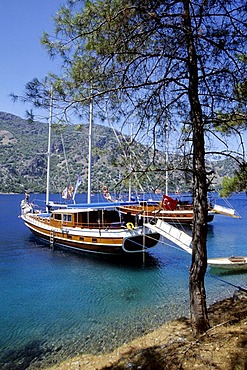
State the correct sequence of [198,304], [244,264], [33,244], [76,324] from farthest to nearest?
[33,244], [244,264], [76,324], [198,304]

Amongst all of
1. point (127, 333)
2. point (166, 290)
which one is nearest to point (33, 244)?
point (166, 290)

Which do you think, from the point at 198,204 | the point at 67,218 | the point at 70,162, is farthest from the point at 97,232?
the point at 70,162

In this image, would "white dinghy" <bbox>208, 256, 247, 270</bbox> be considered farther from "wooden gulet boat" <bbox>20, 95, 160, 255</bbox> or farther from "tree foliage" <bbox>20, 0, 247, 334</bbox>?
"tree foliage" <bbox>20, 0, 247, 334</bbox>

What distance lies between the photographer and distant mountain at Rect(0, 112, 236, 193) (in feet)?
16.1

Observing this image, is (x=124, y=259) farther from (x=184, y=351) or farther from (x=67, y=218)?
(x=184, y=351)

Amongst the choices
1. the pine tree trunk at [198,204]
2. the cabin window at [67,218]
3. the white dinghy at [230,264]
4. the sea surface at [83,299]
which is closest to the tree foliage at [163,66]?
the pine tree trunk at [198,204]

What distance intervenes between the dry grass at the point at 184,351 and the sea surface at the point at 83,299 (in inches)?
30.8

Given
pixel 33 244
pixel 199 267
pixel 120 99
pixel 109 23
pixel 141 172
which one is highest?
pixel 109 23

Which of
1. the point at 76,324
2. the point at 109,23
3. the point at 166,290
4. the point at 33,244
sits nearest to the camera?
the point at 109,23

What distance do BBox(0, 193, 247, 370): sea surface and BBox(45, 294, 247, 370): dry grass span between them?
0.78 m

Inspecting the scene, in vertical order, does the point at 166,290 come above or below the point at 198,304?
below

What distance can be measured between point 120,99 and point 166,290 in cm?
792

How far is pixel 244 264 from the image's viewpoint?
1288cm

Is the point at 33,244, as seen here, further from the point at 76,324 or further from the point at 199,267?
the point at 199,267
